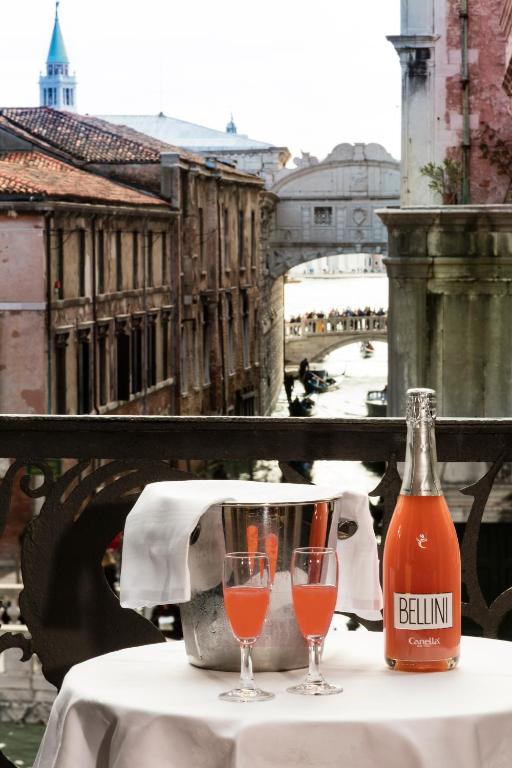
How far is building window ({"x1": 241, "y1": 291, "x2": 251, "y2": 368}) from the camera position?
1490 inches

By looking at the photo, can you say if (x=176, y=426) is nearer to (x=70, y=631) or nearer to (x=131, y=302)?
(x=70, y=631)

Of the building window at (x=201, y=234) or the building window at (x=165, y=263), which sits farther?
the building window at (x=201, y=234)

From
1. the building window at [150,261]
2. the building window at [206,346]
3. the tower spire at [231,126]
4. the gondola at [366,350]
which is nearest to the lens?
the building window at [150,261]

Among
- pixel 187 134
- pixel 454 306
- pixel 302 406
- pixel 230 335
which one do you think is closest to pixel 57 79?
pixel 187 134

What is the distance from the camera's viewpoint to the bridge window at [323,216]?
47.4 metres

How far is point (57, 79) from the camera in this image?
422ft

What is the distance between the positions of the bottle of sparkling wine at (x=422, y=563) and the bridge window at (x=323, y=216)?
4548cm

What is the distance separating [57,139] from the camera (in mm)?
30438

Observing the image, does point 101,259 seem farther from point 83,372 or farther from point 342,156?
point 342,156

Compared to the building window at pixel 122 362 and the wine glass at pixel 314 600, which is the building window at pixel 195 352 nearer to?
the building window at pixel 122 362

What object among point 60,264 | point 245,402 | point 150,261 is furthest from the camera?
point 245,402

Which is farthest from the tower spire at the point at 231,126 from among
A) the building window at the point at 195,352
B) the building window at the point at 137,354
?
the building window at the point at 137,354

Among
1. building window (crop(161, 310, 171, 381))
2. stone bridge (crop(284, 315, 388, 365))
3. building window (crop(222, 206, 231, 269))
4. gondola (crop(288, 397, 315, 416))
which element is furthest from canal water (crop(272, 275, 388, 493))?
building window (crop(222, 206, 231, 269))

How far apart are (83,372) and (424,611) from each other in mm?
21466
